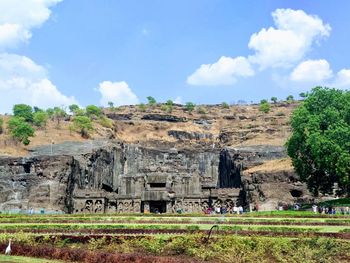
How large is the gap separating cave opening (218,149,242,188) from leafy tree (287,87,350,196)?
24044 millimetres

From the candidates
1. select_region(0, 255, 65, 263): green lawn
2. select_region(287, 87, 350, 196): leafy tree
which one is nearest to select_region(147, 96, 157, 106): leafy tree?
select_region(287, 87, 350, 196): leafy tree

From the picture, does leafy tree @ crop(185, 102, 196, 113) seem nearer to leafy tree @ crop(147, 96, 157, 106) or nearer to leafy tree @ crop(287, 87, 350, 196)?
leafy tree @ crop(147, 96, 157, 106)

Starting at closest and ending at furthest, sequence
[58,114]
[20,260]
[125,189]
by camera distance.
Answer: [20,260] < [125,189] < [58,114]

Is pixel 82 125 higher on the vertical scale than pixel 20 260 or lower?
higher

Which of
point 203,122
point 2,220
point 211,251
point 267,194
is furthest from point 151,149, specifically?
point 211,251

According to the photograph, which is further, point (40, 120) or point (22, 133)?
point (40, 120)

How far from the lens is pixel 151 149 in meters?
104

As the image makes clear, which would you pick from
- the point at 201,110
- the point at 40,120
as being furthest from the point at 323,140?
the point at 201,110

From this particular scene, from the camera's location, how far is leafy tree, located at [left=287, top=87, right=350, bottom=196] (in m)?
49.1

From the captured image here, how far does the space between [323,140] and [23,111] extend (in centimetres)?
9499

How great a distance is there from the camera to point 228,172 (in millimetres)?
90250

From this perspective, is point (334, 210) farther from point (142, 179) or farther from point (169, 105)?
point (169, 105)

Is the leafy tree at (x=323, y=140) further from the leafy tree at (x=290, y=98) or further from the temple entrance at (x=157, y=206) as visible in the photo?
the leafy tree at (x=290, y=98)

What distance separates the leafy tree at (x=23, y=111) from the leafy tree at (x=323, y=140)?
8555 centimetres
